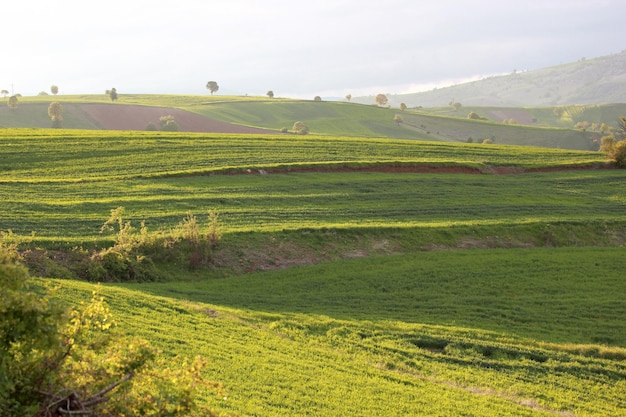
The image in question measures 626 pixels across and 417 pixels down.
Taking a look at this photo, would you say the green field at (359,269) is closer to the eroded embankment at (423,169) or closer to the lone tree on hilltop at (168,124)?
the eroded embankment at (423,169)

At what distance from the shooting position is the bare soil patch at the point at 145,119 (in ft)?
355

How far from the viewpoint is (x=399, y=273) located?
108 ft

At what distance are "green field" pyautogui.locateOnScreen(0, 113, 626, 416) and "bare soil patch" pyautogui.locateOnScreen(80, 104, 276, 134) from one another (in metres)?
42.3

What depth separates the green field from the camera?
1916 centimetres

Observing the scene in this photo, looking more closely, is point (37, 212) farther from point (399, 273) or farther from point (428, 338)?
point (428, 338)

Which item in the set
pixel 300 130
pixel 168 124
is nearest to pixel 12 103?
pixel 168 124

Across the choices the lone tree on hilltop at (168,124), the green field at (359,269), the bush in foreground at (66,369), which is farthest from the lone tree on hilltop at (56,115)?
the bush in foreground at (66,369)

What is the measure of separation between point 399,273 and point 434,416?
54.5ft

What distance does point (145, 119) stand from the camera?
371ft

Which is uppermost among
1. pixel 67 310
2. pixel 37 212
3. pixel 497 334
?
pixel 67 310

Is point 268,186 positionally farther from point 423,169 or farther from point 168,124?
point 168,124

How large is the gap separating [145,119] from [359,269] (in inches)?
3486

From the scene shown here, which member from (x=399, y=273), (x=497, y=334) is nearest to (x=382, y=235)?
(x=399, y=273)

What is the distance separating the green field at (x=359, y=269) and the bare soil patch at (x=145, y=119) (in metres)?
42.3
